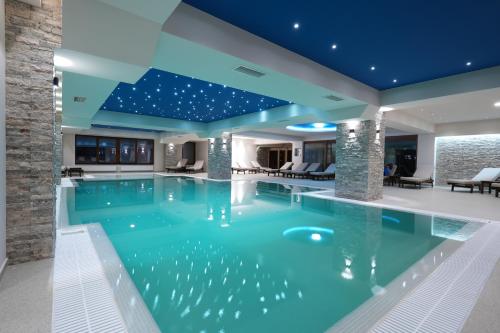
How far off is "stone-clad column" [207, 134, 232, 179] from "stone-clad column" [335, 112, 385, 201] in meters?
7.38

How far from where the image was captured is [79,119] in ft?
35.2

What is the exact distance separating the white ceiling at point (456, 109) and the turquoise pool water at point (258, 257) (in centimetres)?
422

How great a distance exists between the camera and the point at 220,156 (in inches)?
589

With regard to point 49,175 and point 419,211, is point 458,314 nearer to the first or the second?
point 49,175

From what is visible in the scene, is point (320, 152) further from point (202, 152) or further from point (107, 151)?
point (107, 151)

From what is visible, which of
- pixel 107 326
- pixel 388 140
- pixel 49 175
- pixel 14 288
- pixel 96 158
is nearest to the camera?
pixel 107 326

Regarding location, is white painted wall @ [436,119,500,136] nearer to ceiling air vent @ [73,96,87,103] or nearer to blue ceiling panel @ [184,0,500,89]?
blue ceiling panel @ [184,0,500,89]

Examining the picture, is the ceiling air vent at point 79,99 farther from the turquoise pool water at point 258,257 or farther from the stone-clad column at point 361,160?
the stone-clad column at point 361,160

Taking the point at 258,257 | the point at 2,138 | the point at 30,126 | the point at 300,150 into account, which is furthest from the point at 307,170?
the point at 2,138

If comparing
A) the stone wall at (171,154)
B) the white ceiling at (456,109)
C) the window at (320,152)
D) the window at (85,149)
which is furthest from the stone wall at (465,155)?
the window at (85,149)

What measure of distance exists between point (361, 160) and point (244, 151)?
1715 centimetres

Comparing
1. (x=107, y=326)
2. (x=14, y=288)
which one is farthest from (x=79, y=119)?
(x=107, y=326)

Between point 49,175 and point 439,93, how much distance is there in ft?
27.0

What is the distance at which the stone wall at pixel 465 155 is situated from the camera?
1209cm
